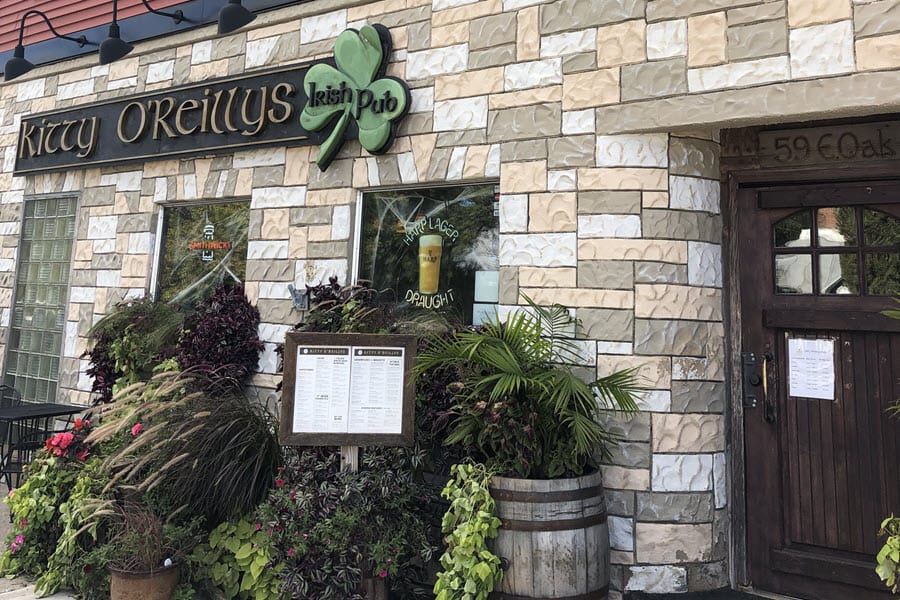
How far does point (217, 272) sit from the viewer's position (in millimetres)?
5289

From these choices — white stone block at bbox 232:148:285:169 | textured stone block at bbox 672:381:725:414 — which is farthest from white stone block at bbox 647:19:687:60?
white stone block at bbox 232:148:285:169

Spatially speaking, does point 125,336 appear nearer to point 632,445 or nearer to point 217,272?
point 217,272

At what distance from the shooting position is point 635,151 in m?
3.62

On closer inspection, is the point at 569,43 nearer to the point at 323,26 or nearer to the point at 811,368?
the point at 323,26

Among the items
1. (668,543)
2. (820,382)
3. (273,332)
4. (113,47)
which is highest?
(113,47)

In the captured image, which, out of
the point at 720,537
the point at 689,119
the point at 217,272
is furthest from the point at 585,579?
the point at 217,272

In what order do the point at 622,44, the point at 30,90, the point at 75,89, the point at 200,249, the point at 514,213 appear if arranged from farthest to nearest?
1. the point at 30,90
2. the point at 75,89
3. the point at 200,249
4. the point at 514,213
5. the point at 622,44

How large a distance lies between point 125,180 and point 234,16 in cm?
190

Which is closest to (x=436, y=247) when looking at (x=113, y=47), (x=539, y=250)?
(x=539, y=250)

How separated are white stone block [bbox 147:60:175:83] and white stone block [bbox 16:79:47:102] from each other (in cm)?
179

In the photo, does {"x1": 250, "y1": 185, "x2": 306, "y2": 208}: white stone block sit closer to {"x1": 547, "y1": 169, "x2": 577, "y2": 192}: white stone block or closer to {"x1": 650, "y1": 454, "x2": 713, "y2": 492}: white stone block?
{"x1": 547, "y1": 169, "x2": 577, "y2": 192}: white stone block

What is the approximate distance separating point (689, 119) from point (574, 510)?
7.43ft

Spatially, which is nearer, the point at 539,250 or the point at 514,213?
the point at 539,250

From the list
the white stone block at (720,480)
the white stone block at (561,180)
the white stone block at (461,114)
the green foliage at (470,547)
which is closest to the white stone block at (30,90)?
the white stone block at (461,114)
